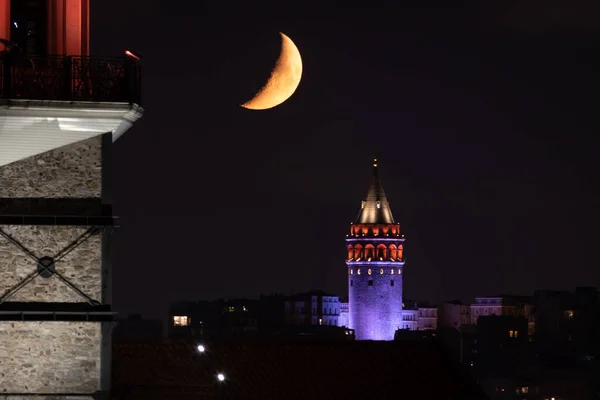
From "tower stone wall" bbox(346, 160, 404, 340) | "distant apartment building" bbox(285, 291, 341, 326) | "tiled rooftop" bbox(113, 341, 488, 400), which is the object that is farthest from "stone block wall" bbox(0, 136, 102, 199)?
"distant apartment building" bbox(285, 291, 341, 326)

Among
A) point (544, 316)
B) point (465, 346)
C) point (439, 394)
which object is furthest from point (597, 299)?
point (439, 394)

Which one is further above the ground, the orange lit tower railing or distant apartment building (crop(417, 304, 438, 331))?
distant apartment building (crop(417, 304, 438, 331))

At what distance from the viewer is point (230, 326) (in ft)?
573

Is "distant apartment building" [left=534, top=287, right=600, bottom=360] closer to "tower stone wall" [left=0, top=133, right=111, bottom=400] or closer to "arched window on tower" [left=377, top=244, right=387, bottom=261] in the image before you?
"arched window on tower" [left=377, top=244, right=387, bottom=261]

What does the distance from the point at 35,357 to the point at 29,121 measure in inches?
83.9

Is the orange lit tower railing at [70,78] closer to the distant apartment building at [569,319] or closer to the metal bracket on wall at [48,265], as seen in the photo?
the metal bracket on wall at [48,265]

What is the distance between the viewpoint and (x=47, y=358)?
18.9 meters

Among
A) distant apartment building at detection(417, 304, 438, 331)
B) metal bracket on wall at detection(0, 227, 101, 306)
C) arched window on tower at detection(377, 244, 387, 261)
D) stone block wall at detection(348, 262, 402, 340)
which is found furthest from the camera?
distant apartment building at detection(417, 304, 438, 331)

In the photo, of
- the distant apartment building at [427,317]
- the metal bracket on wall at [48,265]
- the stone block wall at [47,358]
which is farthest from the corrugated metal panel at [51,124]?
the distant apartment building at [427,317]

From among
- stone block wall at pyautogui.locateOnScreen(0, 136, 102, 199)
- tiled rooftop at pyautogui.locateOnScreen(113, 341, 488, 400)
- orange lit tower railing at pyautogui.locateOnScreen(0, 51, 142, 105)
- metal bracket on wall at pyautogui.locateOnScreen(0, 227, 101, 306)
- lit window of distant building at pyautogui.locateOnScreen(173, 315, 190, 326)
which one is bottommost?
tiled rooftop at pyautogui.locateOnScreen(113, 341, 488, 400)

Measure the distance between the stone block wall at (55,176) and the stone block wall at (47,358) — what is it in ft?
3.97

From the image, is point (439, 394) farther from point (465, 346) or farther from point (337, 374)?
point (465, 346)

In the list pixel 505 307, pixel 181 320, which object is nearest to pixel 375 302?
pixel 181 320

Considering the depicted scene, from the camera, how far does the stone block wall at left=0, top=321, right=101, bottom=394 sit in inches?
743
